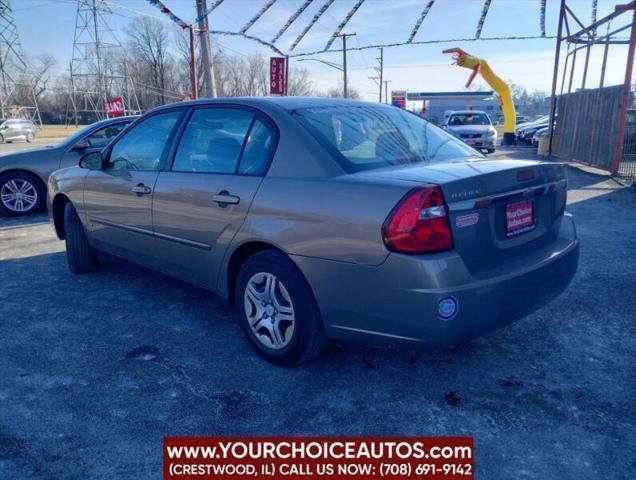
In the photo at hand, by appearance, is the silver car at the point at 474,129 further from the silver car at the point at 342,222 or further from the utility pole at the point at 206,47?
the silver car at the point at 342,222

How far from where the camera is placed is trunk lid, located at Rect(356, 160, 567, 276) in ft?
8.08

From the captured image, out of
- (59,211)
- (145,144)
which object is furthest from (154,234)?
(59,211)

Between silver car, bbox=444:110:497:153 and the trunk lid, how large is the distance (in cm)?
1330

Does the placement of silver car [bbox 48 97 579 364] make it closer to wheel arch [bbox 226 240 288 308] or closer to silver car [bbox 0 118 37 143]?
wheel arch [bbox 226 240 288 308]

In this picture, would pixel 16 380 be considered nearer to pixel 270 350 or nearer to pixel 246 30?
pixel 270 350

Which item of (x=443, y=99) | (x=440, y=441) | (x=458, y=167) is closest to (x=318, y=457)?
(x=440, y=441)

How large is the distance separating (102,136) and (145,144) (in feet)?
14.8

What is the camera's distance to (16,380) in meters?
3.00

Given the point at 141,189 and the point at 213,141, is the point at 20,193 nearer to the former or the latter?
the point at 141,189

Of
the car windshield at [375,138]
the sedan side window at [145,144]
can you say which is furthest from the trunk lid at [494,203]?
the sedan side window at [145,144]

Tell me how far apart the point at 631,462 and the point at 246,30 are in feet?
56.9

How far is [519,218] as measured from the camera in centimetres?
276

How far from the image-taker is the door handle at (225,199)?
308cm

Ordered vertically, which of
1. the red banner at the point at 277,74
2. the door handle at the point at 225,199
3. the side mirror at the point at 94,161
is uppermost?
the red banner at the point at 277,74
